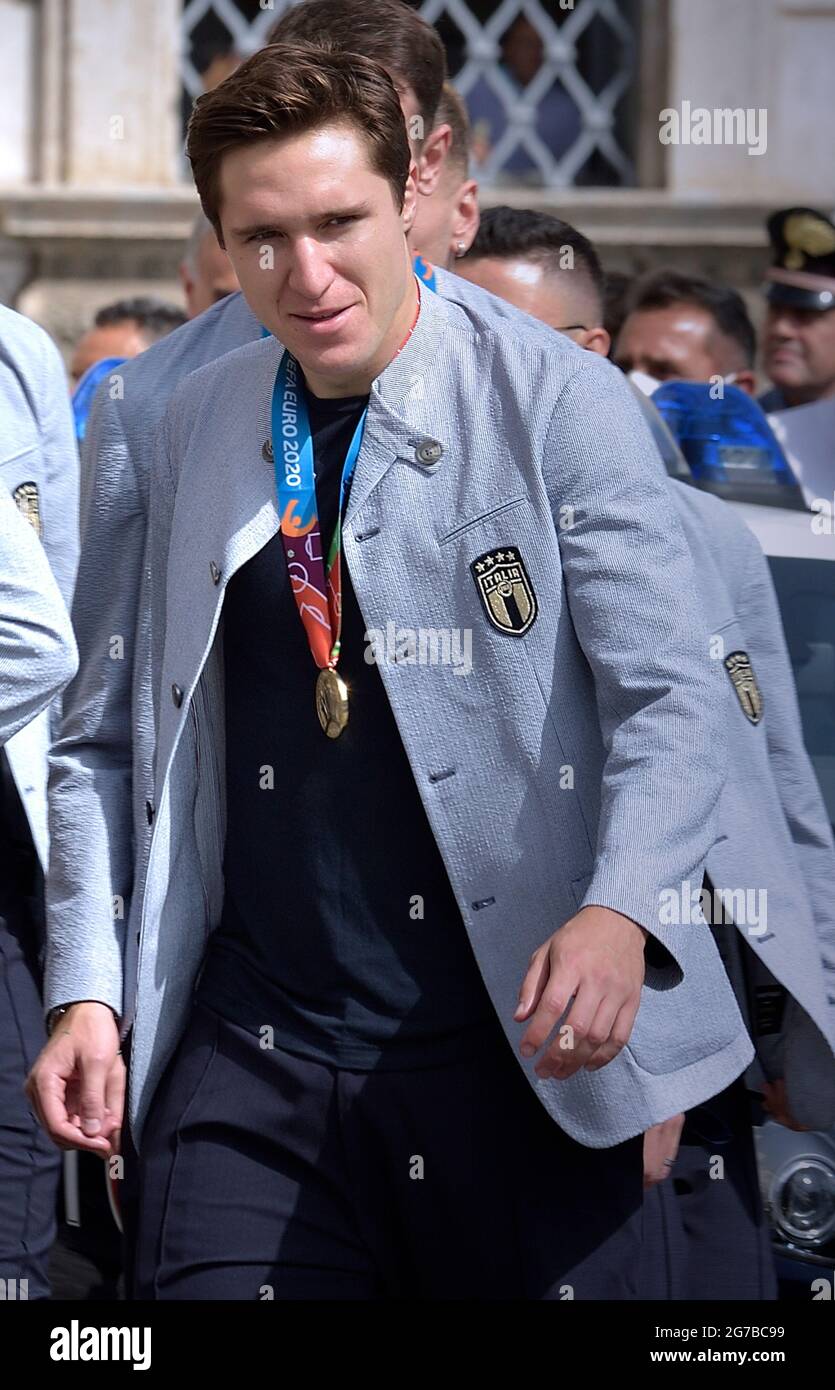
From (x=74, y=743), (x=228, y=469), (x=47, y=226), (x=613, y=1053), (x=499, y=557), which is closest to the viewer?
(x=613, y=1053)

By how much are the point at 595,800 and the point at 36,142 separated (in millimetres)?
8345

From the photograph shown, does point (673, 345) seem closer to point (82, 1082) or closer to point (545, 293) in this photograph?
point (545, 293)

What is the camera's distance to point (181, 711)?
2295 millimetres

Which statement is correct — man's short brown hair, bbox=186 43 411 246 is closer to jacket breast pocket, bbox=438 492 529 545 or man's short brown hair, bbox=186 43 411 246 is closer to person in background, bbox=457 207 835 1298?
jacket breast pocket, bbox=438 492 529 545

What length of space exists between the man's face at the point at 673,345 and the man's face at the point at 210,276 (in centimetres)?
130

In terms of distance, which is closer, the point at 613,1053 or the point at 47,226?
the point at 613,1053

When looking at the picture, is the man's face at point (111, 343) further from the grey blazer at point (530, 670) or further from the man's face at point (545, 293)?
the grey blazer at point (530, 670)

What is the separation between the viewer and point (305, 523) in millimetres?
2277

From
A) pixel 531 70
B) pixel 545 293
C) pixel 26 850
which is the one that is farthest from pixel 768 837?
pixel 531 70

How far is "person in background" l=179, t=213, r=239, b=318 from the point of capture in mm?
4355

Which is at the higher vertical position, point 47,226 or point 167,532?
point 167,532

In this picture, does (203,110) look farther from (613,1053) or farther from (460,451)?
(613,1053)

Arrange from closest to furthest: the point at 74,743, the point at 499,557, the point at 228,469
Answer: the point at 499,557 < the point at 228,469 < the point at 74,743

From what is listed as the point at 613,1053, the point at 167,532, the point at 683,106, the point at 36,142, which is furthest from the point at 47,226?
the point at 613,1053
